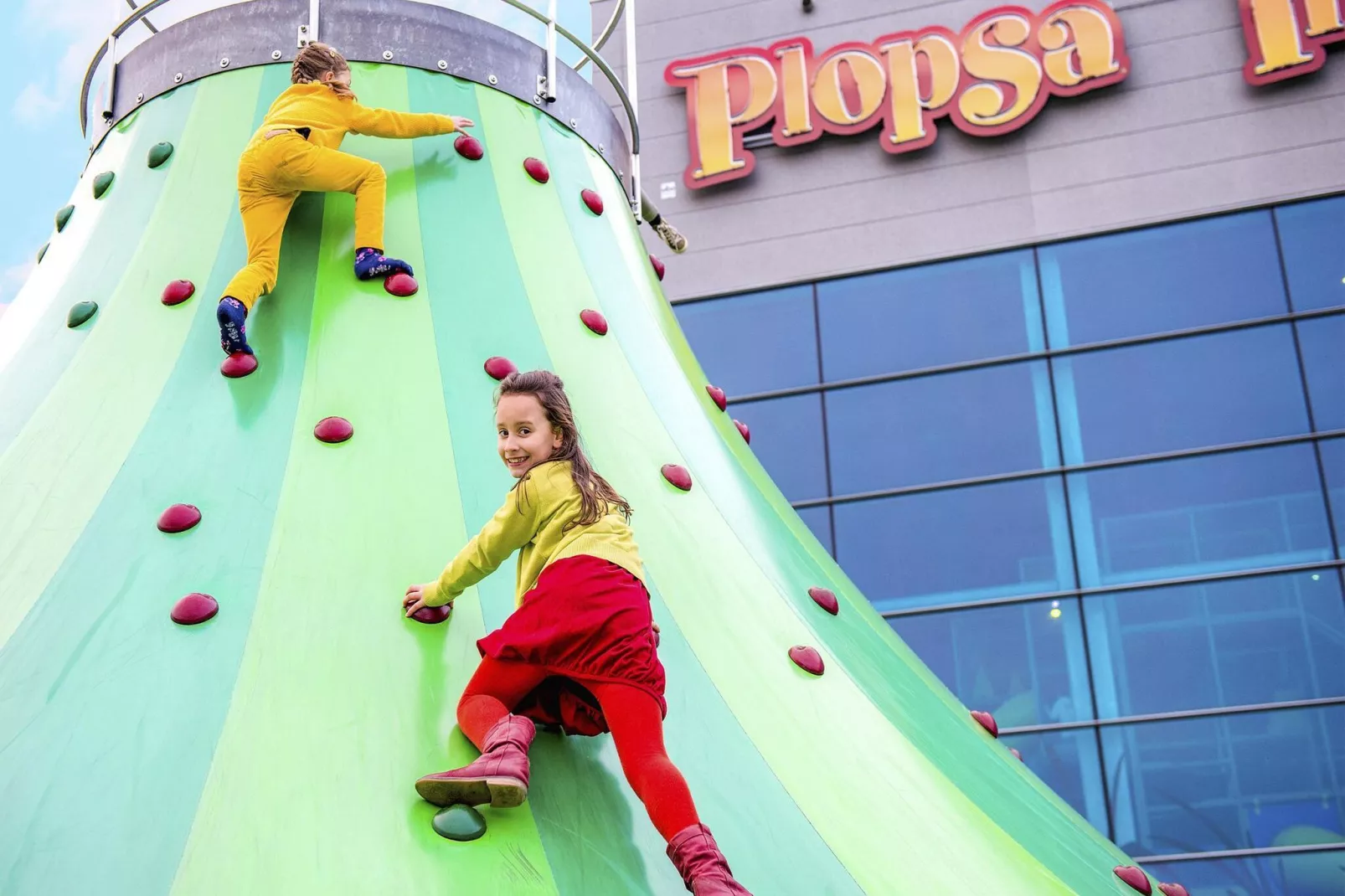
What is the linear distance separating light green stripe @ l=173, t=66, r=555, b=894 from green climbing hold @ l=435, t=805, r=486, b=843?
23mm

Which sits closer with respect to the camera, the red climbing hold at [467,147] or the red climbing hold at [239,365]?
the red climbing hold at [239,365]

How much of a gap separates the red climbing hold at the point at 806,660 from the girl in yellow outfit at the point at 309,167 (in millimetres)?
1696

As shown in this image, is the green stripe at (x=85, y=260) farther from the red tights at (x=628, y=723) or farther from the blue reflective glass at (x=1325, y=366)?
the blue reflective glass at (x=1325, y=366)

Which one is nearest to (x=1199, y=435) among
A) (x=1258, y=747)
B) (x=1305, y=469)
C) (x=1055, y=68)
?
(x=1305, y=469)

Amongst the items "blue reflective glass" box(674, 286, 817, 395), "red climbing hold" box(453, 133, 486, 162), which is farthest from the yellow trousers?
"blue reflective glass" box(674, 286, 817, 395)

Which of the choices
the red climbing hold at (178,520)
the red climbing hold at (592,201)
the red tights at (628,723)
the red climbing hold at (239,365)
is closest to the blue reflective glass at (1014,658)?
the red climbing hold at (592,201)

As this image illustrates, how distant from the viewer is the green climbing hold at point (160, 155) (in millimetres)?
4914

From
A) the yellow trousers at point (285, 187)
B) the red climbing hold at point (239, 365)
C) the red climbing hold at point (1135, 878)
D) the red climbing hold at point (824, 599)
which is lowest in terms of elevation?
the red climbing hold at point (1135, 878)

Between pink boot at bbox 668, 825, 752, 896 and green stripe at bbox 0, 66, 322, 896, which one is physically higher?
green stripe at bbox 0, 66, 322, 896

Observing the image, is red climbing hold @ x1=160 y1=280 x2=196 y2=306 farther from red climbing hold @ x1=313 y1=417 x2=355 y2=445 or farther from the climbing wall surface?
red climbing hold @ x1=313 y1=417 x2=355 y2=445

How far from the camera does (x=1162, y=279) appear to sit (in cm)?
1169

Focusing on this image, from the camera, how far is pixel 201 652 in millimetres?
3135

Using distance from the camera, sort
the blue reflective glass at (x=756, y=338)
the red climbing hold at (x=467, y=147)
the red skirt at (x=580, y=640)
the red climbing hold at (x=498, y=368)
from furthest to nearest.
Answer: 1. the blue reflective glass at (x=756, y=338)
2. the red climbing hold at (x=467, y=147)
3. the red climbing hold at (x=498, y=368)
4. the red skirt at (x=580, y=640)

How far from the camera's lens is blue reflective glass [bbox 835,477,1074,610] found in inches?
442
